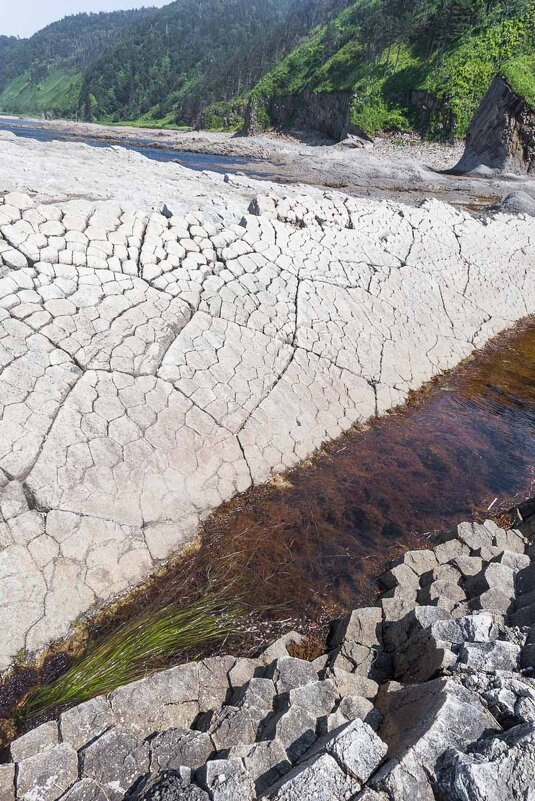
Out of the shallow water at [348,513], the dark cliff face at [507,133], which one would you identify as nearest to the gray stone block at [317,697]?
the shallow water at [348,513]

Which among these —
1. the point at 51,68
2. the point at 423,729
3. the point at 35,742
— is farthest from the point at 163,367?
the point at 51,68

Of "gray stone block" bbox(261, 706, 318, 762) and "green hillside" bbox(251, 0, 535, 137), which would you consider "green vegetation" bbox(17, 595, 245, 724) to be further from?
"green hillside" bbox(251, 0, 535, 137)

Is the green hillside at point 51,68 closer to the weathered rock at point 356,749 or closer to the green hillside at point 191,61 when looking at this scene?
the green hillside at point 191,61

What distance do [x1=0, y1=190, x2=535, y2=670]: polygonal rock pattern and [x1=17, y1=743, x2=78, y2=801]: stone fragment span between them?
→ 98 centimetres

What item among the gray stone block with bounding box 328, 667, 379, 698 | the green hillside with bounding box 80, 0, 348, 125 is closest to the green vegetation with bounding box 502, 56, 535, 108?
the gray stone block with bounding box 328, 667, 379, 698

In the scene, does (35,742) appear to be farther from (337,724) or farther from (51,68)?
(51,68)

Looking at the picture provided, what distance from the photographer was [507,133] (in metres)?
27.2

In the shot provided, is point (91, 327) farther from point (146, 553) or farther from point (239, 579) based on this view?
point (239, 579)

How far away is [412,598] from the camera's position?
3289mm

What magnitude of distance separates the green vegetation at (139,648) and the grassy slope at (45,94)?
119 metres

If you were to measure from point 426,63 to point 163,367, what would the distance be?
51.2m

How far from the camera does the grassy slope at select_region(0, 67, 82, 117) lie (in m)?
105

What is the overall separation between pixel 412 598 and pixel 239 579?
119cm

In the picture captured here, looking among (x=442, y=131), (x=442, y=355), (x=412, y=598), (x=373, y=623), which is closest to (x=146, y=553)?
(x=373, y=623)
